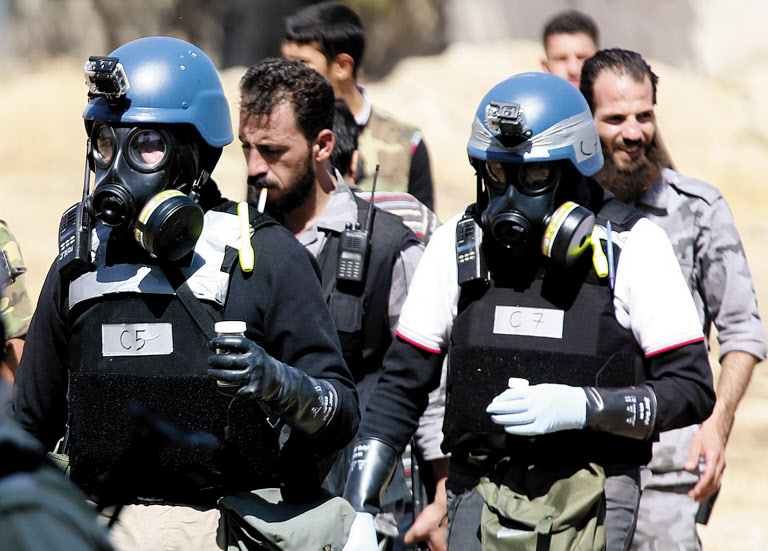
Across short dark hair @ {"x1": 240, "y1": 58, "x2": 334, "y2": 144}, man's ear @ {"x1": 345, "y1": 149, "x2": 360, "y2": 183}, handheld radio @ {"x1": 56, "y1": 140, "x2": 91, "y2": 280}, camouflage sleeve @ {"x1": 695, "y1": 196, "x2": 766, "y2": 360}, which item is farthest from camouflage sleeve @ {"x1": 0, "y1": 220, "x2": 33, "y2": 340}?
camouflage sleeve @ {"x1": 695, "y1": 196, "x2": 766, "y2": 360}

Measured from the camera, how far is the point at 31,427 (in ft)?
10.3

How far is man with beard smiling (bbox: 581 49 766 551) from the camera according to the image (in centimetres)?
415

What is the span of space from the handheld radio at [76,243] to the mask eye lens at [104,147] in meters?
0.02

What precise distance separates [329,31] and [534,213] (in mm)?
2589

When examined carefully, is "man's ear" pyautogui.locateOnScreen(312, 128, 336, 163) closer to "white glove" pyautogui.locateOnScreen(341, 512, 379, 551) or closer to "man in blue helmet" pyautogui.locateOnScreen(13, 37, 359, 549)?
"man in blue helmet" pyautogui.locateOnScreen(13, 37, 359, 549)

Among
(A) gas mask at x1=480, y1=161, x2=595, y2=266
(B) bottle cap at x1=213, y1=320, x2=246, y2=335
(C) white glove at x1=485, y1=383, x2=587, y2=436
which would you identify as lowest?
(C) white glove at x1=485, y1=383, x2=587, y2=436

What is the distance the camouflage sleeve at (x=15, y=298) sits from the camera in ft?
13.9

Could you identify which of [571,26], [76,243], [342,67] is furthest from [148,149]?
[571,26]

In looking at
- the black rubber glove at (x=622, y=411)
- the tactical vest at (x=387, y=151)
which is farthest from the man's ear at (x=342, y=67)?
the black rubber glove at (x=622, y=411)

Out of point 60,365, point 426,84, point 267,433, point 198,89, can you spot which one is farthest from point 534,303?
point 426,84

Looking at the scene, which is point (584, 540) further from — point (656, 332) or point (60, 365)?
point (60, 365)

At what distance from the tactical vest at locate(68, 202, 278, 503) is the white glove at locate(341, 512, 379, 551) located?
43 centimetres

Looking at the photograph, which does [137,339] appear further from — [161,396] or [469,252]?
[469,252]

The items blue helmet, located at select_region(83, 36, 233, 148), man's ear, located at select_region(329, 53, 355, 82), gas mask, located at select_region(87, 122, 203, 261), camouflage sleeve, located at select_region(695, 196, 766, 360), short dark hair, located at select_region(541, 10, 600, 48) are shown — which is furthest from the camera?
short dark hair, located at select_region(541, 10, 600, 48)
